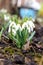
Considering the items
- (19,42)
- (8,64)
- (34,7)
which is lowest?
(8,64)

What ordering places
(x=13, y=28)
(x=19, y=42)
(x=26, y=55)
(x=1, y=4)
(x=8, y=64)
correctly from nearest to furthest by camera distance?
(x=8, y=64) < (x=26, y=55) < (x=19, y=42) < (x=13, y=28) < (x=1, y=4)

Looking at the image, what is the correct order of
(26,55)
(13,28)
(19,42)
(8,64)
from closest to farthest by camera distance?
(8,64), (26,55), (19,42), (13,28)

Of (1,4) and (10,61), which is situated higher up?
(1,4)

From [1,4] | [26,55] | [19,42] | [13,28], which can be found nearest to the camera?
[26,55]

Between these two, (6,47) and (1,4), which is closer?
(6,47)

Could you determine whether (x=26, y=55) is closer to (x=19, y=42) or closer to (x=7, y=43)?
(x=19, y=42)

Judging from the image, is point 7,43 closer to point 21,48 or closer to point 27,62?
point 21,48

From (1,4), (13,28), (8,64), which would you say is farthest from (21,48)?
(1,4)

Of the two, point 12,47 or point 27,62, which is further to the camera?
point 12,47

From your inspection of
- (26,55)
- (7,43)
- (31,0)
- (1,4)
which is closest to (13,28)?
(7,43)
